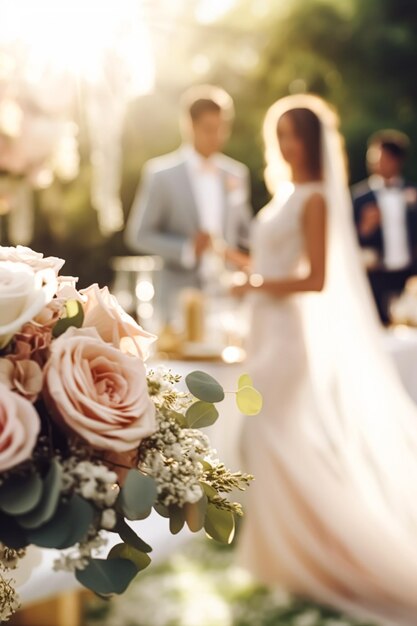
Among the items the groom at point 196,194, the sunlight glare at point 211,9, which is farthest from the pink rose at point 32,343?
the sunlight glare at point 211,9

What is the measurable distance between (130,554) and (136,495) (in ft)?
0.43

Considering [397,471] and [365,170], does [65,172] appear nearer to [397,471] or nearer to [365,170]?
[397,471]

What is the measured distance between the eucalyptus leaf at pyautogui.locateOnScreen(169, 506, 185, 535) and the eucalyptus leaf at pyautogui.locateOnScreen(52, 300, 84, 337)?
19cm

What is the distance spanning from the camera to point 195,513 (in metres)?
1.00

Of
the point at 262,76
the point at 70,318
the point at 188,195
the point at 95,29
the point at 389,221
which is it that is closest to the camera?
the point at 70,318

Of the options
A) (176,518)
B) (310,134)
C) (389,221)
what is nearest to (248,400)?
(176,518)

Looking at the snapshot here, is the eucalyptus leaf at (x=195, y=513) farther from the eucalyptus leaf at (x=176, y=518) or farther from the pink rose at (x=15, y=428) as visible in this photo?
the pink rose at (x=15, y=428)

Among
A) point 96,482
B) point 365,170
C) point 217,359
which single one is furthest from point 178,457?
point 365,170

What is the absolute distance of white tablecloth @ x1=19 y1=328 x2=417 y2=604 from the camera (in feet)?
7.34

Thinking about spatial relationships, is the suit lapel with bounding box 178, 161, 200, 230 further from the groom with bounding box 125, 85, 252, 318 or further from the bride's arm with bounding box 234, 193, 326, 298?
the bride's arm with bounding box 234, 193, 326, 298

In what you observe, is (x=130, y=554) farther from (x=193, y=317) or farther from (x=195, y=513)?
(x=193, y=317)

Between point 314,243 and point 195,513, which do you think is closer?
point 195,513

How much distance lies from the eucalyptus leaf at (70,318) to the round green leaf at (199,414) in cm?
14

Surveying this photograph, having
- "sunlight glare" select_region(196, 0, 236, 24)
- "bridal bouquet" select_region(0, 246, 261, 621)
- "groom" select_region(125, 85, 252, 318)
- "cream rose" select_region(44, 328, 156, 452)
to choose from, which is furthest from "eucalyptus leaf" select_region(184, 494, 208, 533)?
"sunlight glare" select_region(196, 0, 236, 24)
